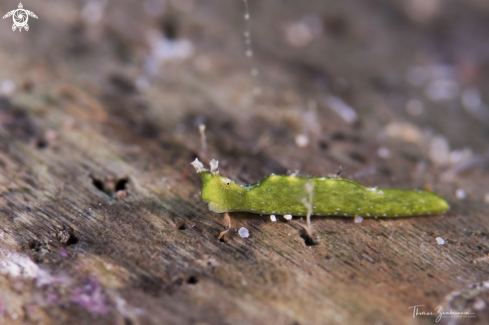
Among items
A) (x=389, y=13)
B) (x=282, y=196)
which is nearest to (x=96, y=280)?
(x=282, y=196)

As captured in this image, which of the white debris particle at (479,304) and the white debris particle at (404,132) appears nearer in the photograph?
the white debris particle at (479,304)

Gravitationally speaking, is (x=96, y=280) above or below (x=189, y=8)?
below

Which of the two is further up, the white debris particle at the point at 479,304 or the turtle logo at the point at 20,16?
the turtle logo at the point at 20,16

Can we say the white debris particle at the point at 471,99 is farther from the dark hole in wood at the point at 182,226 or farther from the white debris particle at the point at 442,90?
the dark hole in wood at the point at 182,226

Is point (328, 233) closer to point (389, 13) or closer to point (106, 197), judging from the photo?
point (106, 197)

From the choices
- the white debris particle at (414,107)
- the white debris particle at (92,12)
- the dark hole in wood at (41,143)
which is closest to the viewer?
the dark hole in wood at (41,143)

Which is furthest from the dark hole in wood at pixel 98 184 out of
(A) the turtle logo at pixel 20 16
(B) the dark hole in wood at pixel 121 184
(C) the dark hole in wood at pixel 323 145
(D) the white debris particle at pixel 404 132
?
(D) the white debris particle at pixel 404 132

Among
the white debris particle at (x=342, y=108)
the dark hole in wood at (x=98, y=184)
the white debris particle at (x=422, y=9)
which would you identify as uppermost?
the white debris particle at (x=422, y=9)
